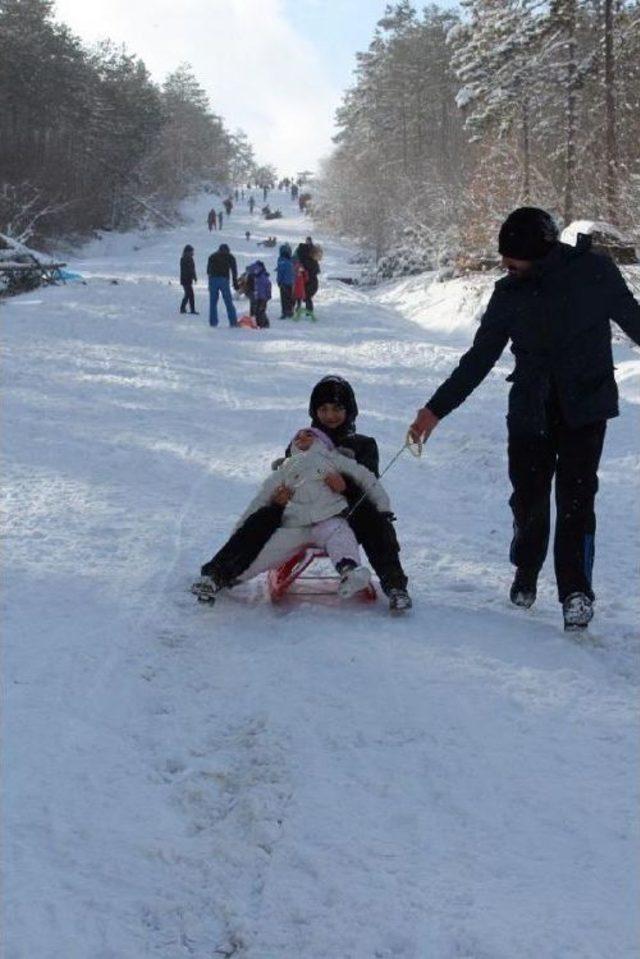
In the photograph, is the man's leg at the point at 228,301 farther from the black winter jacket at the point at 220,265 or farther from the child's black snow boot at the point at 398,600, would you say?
the child's black snow boot at the point at 398,600

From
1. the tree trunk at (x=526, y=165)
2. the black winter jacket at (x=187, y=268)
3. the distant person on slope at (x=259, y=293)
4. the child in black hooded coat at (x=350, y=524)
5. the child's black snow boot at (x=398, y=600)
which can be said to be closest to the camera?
the child's black snow boot at (x=398, y=600)

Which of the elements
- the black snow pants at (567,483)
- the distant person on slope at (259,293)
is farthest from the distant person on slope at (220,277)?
the black snow pants at (567,483)

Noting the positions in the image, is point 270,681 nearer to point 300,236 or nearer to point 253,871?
point 253,871

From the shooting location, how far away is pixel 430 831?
8.66ft

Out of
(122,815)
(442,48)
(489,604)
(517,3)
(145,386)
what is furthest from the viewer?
(442,48)

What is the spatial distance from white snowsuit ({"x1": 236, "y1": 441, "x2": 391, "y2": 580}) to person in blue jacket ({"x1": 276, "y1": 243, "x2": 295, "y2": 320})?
48.5 ft

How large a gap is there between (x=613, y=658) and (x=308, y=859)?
6.13 ft

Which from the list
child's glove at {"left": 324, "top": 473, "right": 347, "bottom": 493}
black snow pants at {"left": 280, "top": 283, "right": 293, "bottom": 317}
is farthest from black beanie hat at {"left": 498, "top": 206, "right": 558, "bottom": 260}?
black snow pants at {"left": 280, "top": 283, "right": 293, "bottom": 317}

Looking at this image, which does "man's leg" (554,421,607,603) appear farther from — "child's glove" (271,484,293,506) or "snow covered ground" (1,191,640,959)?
"child's glove" (271,484,293,506)

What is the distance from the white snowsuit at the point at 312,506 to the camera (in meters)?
4.58

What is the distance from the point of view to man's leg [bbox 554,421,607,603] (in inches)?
156

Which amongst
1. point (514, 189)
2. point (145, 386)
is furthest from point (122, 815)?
point (514, 189)

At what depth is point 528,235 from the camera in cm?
384

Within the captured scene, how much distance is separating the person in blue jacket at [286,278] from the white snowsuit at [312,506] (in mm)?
14770
